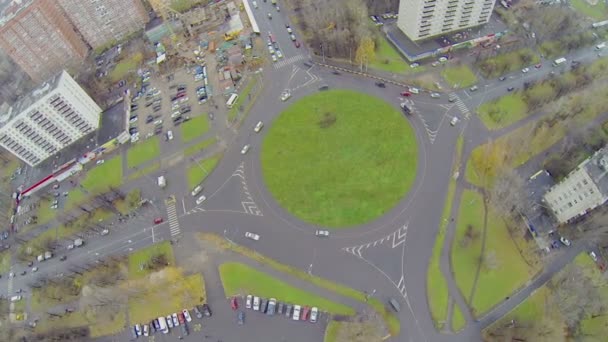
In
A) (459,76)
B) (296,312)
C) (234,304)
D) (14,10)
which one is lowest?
(296,312)

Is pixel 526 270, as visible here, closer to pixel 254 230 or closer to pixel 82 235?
pixel 254 230

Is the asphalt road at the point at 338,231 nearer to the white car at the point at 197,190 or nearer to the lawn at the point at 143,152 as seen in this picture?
the white car at the point at 197,190

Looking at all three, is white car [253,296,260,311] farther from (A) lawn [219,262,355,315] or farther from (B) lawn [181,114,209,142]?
(B) lawn [181,114,209,142]

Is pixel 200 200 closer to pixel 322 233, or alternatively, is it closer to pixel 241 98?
pixel 322 233

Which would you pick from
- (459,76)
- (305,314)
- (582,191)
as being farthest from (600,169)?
(305,314)

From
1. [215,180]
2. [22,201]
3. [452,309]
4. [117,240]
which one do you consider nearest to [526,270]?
[452,309]

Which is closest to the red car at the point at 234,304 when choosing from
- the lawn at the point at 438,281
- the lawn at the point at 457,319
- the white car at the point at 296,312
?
the white car at the point at 296,312

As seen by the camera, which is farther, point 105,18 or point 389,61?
point 105,18
